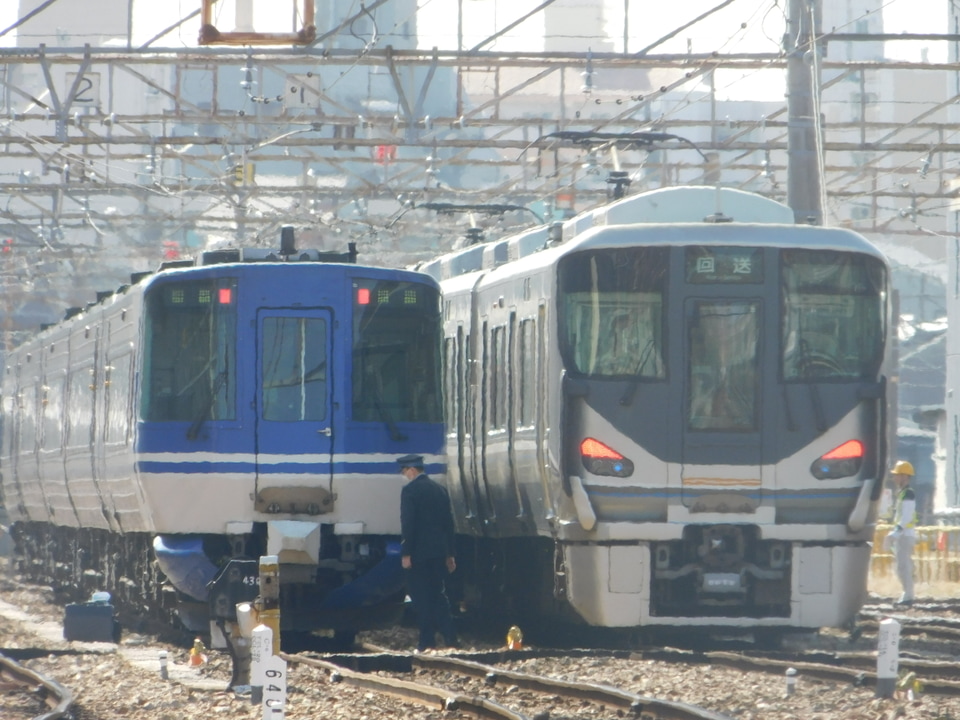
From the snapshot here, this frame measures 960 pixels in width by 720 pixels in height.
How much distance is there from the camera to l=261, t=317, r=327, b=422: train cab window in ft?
44.6

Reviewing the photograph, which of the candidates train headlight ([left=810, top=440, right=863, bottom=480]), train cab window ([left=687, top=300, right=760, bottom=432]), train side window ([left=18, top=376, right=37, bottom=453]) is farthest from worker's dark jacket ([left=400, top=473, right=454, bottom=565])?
train side window ([left=18, top=376, right=37, bottom=453])

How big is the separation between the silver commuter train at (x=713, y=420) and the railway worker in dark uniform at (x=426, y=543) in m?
0.90

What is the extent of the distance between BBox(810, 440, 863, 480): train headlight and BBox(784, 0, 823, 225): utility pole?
15.4ft

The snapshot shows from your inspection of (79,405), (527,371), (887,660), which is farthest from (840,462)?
(79,405)

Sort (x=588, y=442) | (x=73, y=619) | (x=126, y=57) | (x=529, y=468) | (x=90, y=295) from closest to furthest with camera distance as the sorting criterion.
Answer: (x=588, y=442) < (x=529, y=468) < (x=73, y=619) < (x=126, y=57) < (x=90, y=295)

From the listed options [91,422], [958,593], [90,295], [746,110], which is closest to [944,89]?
[746,110]

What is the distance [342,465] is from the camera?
44.7 ft

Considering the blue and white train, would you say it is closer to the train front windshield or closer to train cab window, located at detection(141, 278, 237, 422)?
train cab window, located at detection(141, 278, 237, 422)

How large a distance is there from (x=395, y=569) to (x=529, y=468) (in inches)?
50.7

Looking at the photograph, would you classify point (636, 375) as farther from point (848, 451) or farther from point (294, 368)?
point (294, 368)

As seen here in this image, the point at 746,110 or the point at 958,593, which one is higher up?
the point at 746,110

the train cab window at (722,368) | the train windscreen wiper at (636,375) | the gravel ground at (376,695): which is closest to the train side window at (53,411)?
the gravel ground at (376,695)

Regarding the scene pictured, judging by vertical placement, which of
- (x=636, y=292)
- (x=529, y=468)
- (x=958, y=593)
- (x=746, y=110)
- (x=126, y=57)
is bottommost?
(x=958, y=593)

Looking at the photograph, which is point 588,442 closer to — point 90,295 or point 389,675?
point 389,675
